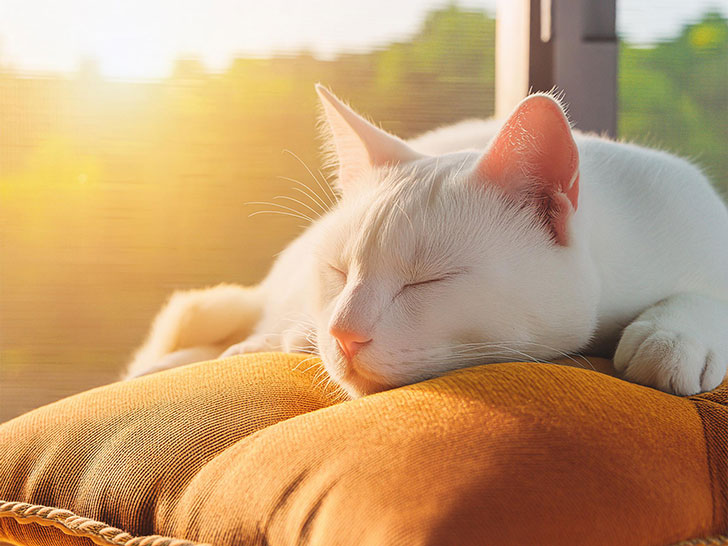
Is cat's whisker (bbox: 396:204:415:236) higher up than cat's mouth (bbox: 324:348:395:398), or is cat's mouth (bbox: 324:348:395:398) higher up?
cat's whisker (bbox: 396:204:415:236)

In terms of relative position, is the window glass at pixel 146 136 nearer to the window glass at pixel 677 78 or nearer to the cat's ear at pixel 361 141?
the window glass at pixel 677 78

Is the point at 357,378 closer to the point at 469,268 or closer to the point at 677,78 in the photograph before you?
the point at 469,268

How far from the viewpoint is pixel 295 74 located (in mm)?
1785

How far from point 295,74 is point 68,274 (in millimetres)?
Answer: 851

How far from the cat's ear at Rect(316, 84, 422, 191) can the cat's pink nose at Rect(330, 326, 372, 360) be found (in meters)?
0.32

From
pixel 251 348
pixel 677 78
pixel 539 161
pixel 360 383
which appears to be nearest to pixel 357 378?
pixel 360 383

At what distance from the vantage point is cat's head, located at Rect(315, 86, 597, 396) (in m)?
0.70

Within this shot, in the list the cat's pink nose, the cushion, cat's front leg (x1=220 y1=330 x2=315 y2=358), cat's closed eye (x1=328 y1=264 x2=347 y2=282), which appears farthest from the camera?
cat's front leg (x1=220 y1=330 x2=315 y2=358)

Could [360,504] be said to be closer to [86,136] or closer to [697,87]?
[86,136]

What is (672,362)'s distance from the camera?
706mm

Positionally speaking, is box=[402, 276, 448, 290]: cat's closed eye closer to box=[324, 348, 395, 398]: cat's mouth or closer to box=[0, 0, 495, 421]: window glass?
box=[324, 348, 395, 398]: cat's mouth

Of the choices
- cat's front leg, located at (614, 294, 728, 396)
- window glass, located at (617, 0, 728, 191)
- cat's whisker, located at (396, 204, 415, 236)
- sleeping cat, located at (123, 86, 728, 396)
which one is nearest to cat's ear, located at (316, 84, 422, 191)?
sleeping cat, located at (123, 86, 728, 396)

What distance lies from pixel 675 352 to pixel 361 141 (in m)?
0.50

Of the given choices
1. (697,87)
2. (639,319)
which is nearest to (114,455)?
(639,319)
